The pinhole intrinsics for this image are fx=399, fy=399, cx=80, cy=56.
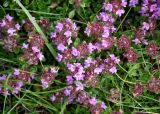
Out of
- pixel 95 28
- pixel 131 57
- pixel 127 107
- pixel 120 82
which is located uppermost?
pixel 95 28

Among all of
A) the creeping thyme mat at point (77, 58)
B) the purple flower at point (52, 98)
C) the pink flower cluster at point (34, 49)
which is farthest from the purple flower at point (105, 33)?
the purple flower at point (52, 98)

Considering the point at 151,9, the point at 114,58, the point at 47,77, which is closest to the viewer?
the point at 47,77

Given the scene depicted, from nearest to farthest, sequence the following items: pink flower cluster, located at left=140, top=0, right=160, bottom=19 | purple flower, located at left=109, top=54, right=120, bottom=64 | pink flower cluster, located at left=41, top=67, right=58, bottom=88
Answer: pink flower cluster, located at left=41, top=67, right=58, bottom=88, purple flower, located at left=109, top=54, right=120, bottom=64, pink flower cluster, located at left=140, top=0, right=160, bottom=19

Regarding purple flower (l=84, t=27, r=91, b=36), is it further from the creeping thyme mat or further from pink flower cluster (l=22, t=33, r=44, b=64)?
pink flower cluster (l=22, t=33, r=44, b=64)

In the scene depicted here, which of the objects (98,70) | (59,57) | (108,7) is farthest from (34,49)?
(108,7)

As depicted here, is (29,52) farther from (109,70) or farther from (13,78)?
(109,70)

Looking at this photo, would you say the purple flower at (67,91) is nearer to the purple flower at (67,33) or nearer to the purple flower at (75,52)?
the purple flower at (75,52)

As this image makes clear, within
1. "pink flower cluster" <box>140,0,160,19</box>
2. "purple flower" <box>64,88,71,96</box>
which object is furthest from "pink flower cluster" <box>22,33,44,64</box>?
"pink flower cluster" <box>140,0,160,19</box>

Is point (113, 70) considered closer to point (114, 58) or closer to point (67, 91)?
point (114, 58)

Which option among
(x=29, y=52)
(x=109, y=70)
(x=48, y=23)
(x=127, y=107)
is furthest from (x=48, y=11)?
(x=127, y=107)
